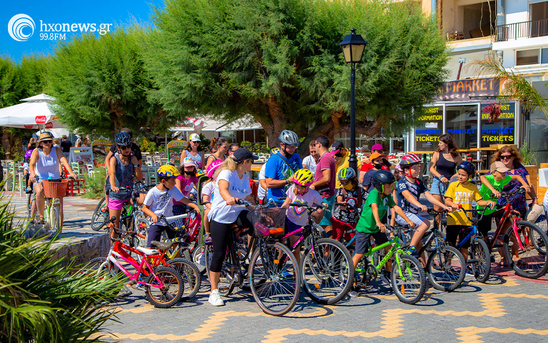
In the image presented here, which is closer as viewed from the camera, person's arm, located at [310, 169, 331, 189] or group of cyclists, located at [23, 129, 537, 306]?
group of cyclists, located at [23, 129, 537, 306]

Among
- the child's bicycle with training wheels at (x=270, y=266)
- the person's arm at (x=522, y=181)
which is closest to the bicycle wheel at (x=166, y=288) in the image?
the child's bicycle with training wheels at (x=270, y=266)

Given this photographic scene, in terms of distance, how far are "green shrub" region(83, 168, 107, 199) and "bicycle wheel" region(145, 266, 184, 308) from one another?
10535mm

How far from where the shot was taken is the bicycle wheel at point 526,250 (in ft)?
23.4

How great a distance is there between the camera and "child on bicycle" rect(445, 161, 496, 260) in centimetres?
700

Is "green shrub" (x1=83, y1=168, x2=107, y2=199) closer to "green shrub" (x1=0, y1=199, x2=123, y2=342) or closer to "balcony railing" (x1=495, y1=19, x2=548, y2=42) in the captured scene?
"green shrub" (x1=0, y1=199, x2=123, y2=342)

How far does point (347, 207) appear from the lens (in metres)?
7.16

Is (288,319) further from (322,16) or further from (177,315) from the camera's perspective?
(322,16)

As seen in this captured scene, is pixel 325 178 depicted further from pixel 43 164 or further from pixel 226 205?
pixel 43 164

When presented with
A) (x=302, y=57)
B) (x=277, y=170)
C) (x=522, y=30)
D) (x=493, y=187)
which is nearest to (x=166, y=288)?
(x=277, y=170)

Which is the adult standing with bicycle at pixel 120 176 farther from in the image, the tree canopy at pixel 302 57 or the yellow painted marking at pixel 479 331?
the tree canopy at pixel 302 57

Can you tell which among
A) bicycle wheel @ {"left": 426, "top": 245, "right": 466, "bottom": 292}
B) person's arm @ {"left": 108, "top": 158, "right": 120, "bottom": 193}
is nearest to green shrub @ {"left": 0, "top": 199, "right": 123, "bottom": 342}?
bicycle wheel @ {"left": 426, "top": 245, "right": 466, "bottom": 292}

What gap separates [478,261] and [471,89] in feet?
52.6

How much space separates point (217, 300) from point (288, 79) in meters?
8.14

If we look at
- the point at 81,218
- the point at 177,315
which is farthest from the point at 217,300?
the point at 81,218
